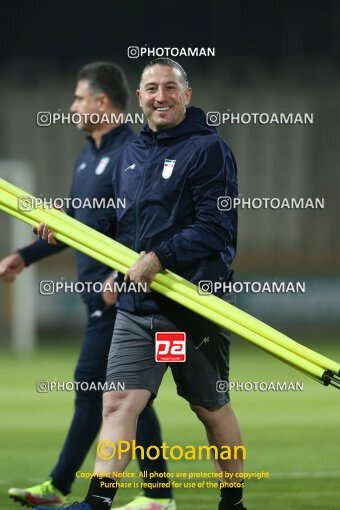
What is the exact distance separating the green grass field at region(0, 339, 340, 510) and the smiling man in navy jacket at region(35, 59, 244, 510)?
3.39 ft

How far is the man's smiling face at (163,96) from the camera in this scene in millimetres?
5383

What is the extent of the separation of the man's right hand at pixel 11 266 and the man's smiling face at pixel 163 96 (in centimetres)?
139

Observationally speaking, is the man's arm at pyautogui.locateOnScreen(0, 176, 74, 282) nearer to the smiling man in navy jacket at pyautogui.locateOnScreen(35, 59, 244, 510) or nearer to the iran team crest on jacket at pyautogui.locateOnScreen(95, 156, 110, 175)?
the iran team crest on jacket at pyautogui.locateOnScreen(95, 156, 110, 175)

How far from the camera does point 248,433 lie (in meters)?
9.13

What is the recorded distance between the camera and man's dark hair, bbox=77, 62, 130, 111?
6.58 m

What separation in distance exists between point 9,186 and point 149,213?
0.71 meters

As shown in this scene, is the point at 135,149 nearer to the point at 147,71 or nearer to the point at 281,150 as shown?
the point at 147,71

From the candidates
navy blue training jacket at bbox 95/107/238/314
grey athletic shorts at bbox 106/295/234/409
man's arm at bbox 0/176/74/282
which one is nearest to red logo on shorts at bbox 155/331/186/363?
grey athletic shorts at bbox 106/295/234/409

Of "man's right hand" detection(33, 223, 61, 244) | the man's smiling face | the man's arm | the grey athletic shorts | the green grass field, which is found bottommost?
the green grass field

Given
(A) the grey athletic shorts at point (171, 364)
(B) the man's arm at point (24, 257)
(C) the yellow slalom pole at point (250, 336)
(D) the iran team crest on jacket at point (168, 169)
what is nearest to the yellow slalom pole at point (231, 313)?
(C) the yellow slalom pole at point (250, 336)

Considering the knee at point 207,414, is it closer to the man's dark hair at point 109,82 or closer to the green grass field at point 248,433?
the green grass field at point 248,433

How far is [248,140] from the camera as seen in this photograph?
19.0 meters

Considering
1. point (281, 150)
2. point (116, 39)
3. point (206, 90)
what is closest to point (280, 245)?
point (281, 150)

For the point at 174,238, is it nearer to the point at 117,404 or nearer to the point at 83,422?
the point at 117,404
